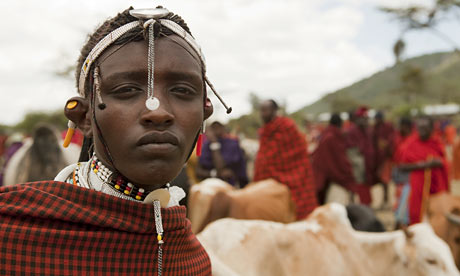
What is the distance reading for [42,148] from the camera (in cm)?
480

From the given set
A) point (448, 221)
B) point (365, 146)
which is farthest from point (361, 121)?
point (448, 221)

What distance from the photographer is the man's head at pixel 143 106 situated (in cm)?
113

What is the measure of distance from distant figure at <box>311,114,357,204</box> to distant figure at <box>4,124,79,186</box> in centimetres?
391

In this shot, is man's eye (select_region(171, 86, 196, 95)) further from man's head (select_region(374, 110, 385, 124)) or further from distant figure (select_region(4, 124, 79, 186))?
man's head (select_region(374, 110, 385, 124))

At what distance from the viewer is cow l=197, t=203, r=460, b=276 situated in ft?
6.48

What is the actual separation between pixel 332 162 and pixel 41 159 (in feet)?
14.2

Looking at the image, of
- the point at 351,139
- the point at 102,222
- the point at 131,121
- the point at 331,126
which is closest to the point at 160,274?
the point at 102,222

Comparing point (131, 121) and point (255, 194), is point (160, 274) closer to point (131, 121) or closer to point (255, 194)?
point (131, 121)

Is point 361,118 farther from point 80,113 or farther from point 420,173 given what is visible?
point 80,113

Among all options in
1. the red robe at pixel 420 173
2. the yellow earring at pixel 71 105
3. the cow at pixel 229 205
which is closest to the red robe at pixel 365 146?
the red robe at pixel 420 173

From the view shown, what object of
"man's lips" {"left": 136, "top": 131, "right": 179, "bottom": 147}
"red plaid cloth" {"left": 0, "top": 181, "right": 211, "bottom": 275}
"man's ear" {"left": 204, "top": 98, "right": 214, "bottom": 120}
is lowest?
"red plaid cloth" {"left": 0, "top": 181, "right": 211, "bottom": 275}

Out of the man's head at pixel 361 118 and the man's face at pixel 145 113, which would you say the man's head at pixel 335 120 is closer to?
the man's head at pixel 361 118

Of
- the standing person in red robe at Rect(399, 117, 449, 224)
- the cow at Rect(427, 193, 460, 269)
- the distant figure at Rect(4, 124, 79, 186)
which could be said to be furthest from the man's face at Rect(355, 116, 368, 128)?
the distant figure at Rect(4, 124, 79, 186)

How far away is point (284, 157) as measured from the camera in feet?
16.4
